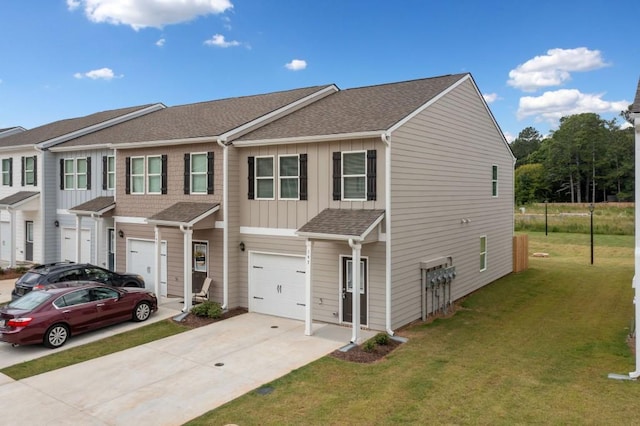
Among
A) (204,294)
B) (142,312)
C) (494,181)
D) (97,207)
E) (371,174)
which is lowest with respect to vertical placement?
(142,312)

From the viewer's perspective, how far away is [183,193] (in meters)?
15.5

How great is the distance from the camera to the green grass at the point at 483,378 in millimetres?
7320

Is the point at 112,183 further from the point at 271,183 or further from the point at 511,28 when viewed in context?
the point at 511,28

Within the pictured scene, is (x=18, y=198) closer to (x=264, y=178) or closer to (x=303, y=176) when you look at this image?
(x=264, y=178)

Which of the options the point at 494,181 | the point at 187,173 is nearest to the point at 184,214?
the point at 187,173

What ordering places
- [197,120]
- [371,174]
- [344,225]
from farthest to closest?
1. [197,120]
2. [371,174]
3. [344,225]

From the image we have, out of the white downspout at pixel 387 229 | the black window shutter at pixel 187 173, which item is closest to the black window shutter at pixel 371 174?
the white downspout at pixel 387 229

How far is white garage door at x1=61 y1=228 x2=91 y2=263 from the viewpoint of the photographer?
19.9 meters

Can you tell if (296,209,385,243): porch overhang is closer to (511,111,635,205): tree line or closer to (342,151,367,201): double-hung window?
(342,151,367,201): double-hung window

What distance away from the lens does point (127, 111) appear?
24.3 m

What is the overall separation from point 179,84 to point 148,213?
626 inches

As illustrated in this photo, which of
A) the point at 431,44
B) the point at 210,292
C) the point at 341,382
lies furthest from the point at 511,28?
the point at 341,382

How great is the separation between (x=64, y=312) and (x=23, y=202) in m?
12.2

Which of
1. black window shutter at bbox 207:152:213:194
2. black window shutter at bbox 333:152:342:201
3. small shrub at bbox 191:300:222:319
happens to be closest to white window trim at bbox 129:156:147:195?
black window shutter at bbox 207:152:213:194
